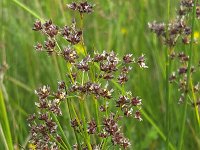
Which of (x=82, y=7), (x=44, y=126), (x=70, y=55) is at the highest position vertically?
(x=82, y=7)

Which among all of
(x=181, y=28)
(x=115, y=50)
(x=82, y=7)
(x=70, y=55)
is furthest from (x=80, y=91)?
(x=115, y=50)

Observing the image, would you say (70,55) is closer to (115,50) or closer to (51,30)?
(51,30)

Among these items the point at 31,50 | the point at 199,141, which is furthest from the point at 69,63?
the point at 31,50

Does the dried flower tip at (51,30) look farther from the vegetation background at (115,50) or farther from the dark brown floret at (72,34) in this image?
the vegetation background at (115,50)

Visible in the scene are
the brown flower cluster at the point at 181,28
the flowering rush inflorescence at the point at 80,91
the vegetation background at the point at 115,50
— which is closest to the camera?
the flowering rush inflorescence at the point at 80,91

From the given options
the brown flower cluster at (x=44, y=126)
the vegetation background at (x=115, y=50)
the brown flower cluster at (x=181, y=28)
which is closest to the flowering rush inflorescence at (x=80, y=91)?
the brown flower cluster at (x=44, y=126)

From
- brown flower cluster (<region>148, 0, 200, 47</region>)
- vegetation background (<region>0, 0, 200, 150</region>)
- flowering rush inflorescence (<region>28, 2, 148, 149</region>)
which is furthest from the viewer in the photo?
vegetation background (<region>0, 0, 200, 150</region>)

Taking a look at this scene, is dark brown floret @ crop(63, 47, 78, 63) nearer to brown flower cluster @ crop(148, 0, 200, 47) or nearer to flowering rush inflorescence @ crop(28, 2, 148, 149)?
flowering rush inflorescence @ crop(28, 2, 148, 149)

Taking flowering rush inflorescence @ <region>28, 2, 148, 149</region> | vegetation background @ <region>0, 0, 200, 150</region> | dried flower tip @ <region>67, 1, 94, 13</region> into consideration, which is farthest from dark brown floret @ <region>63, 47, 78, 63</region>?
vegetation background @ <region>0, 0, 200, 150</region>
